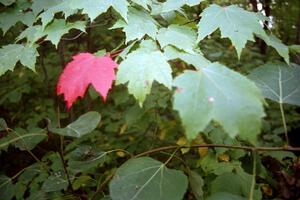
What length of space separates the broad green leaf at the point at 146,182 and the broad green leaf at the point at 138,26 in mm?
557

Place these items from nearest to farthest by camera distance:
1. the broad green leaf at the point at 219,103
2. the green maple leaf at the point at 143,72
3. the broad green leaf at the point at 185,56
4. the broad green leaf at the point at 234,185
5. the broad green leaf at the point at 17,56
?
the broad green leaf at the point at 219,103
the green maple leaf at the point at 143,72
the broad green leaf at the point at 185,56
the broad green leaf at the point at 234,185
the broad green leaf at the point at 17,56

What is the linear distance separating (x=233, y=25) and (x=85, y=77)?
2.22ft

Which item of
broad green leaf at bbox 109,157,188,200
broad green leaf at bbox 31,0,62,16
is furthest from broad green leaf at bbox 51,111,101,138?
broad green leaf at bbox 31,0,62,16

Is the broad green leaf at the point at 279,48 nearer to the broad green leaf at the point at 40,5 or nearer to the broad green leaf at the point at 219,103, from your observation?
the broad green leaf at the point at 219,103

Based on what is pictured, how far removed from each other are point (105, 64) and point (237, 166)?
95 centimetres

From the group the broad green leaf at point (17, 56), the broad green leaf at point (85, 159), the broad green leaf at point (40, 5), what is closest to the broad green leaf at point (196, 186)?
the broad green leaf at point (85, 159)

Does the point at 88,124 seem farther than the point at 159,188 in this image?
Yes

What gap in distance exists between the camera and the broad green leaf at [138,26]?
152cm

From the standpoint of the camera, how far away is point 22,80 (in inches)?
152

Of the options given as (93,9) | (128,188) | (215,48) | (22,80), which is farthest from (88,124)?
(215,48)

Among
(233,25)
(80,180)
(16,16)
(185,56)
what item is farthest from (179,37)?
(16,16)

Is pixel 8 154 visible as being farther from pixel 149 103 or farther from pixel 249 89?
pixel 249 89

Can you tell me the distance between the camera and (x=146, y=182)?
1.44 metres

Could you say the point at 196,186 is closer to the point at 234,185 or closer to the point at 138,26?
the point at 234,185
